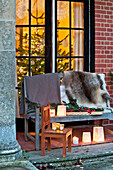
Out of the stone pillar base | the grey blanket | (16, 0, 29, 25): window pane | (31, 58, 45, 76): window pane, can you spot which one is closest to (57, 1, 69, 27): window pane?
(16, 0, 29, 25): window pane

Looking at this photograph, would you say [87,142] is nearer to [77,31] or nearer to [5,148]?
[5,148]

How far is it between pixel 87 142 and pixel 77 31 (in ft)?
7.08

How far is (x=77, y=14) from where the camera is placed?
6.47 meters

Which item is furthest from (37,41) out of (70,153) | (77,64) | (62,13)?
(70,153)

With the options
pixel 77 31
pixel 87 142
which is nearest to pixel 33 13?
pixel 77 31

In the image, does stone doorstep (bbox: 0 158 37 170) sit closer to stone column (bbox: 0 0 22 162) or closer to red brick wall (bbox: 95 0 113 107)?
stone column (bbox: 0 0 22 162)

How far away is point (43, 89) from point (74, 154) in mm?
1451

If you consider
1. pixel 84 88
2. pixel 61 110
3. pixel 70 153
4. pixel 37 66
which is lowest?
pixel 70 153

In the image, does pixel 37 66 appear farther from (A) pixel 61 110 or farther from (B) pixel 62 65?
(A) pixel 61 110

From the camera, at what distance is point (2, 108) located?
4.29 meters

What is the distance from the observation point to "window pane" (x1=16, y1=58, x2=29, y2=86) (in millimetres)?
6254

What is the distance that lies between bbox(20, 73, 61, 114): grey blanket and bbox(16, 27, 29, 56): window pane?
0.68 meters

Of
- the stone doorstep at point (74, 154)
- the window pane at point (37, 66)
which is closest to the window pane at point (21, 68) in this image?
the window pane at point (37, 66)

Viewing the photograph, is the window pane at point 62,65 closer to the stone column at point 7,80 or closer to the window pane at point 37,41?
the window pane at point 37,41
